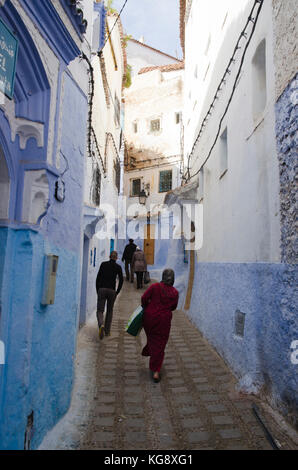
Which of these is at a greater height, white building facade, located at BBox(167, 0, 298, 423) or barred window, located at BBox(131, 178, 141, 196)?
barred window, located at BBox(131, 178, 141, 196)

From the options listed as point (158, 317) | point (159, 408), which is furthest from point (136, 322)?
point (159, 408)

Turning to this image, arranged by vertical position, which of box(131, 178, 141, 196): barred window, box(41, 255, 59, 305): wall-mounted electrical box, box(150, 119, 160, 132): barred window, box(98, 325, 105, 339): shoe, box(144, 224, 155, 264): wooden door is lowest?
box(98, 325, 105, 339): shoe

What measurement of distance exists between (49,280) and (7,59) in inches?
72.5

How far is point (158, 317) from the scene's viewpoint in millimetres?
5023

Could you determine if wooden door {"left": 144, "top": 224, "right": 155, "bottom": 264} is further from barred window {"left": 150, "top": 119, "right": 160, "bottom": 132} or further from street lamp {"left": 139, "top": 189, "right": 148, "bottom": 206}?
barred window {"left": 150, "top": 119, "right": 160, "bottom": 132}

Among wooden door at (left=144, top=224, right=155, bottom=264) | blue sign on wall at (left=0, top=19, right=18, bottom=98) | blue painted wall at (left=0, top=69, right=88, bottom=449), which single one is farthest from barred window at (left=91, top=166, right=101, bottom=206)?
wooden door at (left=144, top=224, right=155, bottom=264)

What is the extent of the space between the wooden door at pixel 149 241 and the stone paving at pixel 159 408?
41.1 feet

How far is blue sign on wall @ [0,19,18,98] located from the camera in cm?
250

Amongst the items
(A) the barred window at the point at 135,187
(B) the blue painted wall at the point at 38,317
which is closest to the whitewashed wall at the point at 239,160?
(B) the blue painted wall at the point at 38,317

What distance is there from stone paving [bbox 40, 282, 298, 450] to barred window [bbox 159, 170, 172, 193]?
13.1 metres

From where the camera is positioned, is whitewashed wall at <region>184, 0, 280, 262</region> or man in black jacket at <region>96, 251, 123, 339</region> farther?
man in black jacket at <region>96, 251, 123, 339</region>

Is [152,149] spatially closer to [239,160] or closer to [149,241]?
[149,241]

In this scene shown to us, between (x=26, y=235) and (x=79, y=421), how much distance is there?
2077 mm

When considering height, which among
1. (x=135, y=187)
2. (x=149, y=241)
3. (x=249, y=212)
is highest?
(x=135, y=187)
